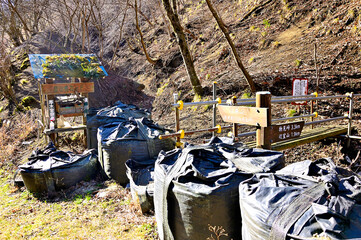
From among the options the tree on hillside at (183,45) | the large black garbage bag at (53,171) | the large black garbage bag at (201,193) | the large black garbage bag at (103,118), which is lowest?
the large black garbage bag at (53,171)

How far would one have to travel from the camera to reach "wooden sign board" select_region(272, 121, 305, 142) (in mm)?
2975

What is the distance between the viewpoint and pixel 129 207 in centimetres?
382

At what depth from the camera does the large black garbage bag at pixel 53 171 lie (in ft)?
15.4

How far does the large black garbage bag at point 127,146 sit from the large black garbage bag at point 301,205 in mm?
2551

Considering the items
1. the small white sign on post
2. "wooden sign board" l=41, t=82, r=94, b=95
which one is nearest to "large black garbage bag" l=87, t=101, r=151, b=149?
"wooden sign board" l=41, t=82, r=94, b=95

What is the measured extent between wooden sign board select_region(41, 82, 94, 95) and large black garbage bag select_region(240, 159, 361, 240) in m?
5.78

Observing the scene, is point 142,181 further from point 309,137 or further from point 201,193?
point 309,137

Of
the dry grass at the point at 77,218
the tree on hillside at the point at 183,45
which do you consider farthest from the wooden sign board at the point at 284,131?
the tree on hillside at the point at 183,45

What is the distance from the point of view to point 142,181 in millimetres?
3904

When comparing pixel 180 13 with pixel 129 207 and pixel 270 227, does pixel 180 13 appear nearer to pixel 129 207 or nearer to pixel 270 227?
pixel 129 207

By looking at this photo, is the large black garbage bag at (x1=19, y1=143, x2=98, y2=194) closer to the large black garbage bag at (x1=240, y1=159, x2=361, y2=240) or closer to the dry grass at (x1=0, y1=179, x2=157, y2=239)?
the dry grass at (x1=0, y1=179, x2=157, y2=239)

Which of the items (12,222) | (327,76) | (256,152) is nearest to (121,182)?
(12,222)

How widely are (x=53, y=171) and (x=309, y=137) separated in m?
Result: 4.62

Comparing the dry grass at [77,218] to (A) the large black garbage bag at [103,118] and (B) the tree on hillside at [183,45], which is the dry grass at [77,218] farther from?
(B) the tree on hillside at [183,45]
